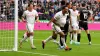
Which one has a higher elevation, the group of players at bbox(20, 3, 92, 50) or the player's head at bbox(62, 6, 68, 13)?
the player's head at bbox(62, 6, 68, 13)

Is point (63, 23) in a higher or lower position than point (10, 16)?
lower

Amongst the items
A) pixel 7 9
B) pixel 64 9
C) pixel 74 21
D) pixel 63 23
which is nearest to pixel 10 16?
pixel 7 9

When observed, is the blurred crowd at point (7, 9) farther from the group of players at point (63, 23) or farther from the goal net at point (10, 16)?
the group of players at point (63, 23)

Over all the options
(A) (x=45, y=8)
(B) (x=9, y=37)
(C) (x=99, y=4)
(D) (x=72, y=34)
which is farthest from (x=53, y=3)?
(B) (x=9, y=37)

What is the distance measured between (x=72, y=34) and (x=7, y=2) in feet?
19.4

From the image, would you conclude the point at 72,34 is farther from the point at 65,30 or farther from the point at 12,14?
the point at 12,14

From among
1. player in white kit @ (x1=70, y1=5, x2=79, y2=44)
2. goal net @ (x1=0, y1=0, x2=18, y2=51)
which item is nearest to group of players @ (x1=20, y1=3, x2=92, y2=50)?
player in white kit @ (x1=70, y1=5, x2=79, y2=44)

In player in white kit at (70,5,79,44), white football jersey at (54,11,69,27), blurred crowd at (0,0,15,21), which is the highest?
blurred crowd at (0,0,15,21)

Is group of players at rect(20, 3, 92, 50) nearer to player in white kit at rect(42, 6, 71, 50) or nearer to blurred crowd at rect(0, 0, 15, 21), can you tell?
player in white kit at rect(42, 6, 71, 50)

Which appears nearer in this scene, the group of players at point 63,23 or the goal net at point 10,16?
the goal net at point 10,16

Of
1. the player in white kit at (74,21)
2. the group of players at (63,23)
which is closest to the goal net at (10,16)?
the group of players at (63,23)

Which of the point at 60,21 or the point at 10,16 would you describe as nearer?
the point at 60,21

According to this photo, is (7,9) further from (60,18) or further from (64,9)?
(64,9)

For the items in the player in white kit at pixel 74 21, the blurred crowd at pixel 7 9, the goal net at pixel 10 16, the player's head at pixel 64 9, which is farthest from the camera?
the player in white kit at pixel 74 21
